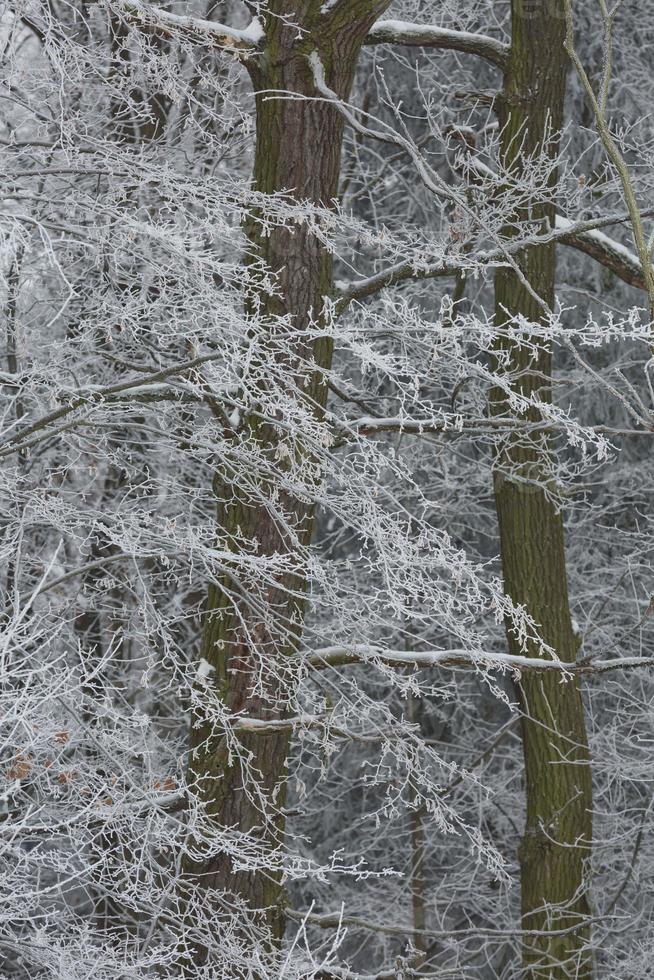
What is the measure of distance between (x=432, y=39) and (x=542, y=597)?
10.2ft

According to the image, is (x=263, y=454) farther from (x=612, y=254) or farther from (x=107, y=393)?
(x=612, y=254)

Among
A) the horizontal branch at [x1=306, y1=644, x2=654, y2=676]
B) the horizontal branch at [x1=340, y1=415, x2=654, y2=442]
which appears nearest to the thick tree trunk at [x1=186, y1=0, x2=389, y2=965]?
the horizontal branch at [x1=306, y1=644, x2=654, y2=676]

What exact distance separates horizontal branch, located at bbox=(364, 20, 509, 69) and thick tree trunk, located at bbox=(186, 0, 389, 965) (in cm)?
61

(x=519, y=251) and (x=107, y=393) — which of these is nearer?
(x=107, y=393)

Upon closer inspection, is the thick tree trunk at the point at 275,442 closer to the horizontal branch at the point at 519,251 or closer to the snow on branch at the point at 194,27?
the snow on branch at the point at 194,27

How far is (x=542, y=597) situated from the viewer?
6680 mm

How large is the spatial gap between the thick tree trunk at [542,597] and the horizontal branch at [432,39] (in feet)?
0.35

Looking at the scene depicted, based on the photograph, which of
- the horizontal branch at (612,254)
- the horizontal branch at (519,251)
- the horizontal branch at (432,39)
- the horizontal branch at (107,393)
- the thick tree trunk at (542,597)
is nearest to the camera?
the horizontal branch at (107,393)

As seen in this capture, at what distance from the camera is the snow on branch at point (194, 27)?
457cm

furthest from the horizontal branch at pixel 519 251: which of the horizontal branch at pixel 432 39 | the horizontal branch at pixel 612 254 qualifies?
the horizontal branch at pixel 432 39

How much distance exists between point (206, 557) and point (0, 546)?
3.58 feet

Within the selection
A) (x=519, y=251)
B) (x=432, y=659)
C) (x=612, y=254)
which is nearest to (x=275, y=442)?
(x=432, y=659)

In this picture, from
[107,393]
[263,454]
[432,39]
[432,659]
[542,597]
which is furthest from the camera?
[542,597]

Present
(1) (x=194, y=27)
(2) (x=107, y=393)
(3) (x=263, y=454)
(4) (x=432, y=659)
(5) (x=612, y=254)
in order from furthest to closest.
Result: 1. (5) (x=612, y=254)
2. (4) (x=432, y=659)
3. (3) (x=263, y=454)
4. (2) (x=107, y=393)
5. (1) (x=194, y=27)
